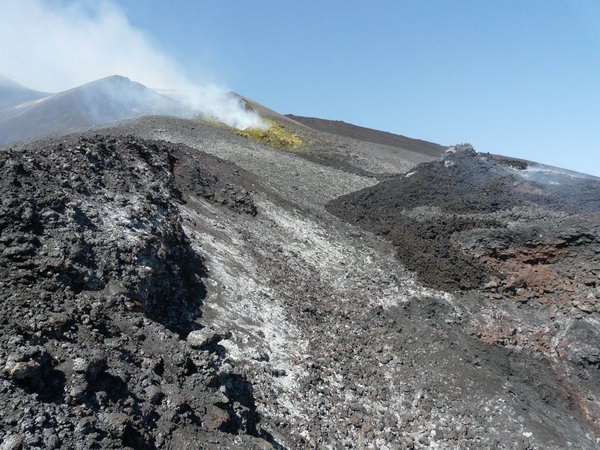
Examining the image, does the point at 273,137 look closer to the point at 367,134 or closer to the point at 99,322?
the point at 367,134

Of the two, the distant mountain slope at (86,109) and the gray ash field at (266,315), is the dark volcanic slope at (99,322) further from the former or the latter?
the distant mountain slope at (86,109)

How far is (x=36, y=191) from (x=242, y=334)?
463 cm

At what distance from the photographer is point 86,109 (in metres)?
39.3

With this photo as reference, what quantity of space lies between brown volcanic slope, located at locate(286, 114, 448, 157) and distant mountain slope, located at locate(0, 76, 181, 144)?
2422cm

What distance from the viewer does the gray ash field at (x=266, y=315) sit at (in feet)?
19.1

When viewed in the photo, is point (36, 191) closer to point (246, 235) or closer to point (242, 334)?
point (242, 334)

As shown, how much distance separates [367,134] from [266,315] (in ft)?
184

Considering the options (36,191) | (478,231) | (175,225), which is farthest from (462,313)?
(36,191)

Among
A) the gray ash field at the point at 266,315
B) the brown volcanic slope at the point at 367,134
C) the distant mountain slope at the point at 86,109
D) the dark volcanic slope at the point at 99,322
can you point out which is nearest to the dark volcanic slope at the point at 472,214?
the gray ash field at the point at 266,315

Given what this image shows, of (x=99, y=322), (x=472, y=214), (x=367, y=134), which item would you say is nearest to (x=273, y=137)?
(x=472, y=214)

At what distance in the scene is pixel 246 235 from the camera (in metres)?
14.3

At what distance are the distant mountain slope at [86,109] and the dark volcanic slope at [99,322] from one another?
25506mm

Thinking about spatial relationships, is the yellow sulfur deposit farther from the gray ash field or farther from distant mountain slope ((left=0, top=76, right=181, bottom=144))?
the gray ash field

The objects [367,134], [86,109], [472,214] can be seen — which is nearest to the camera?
[472,214]
